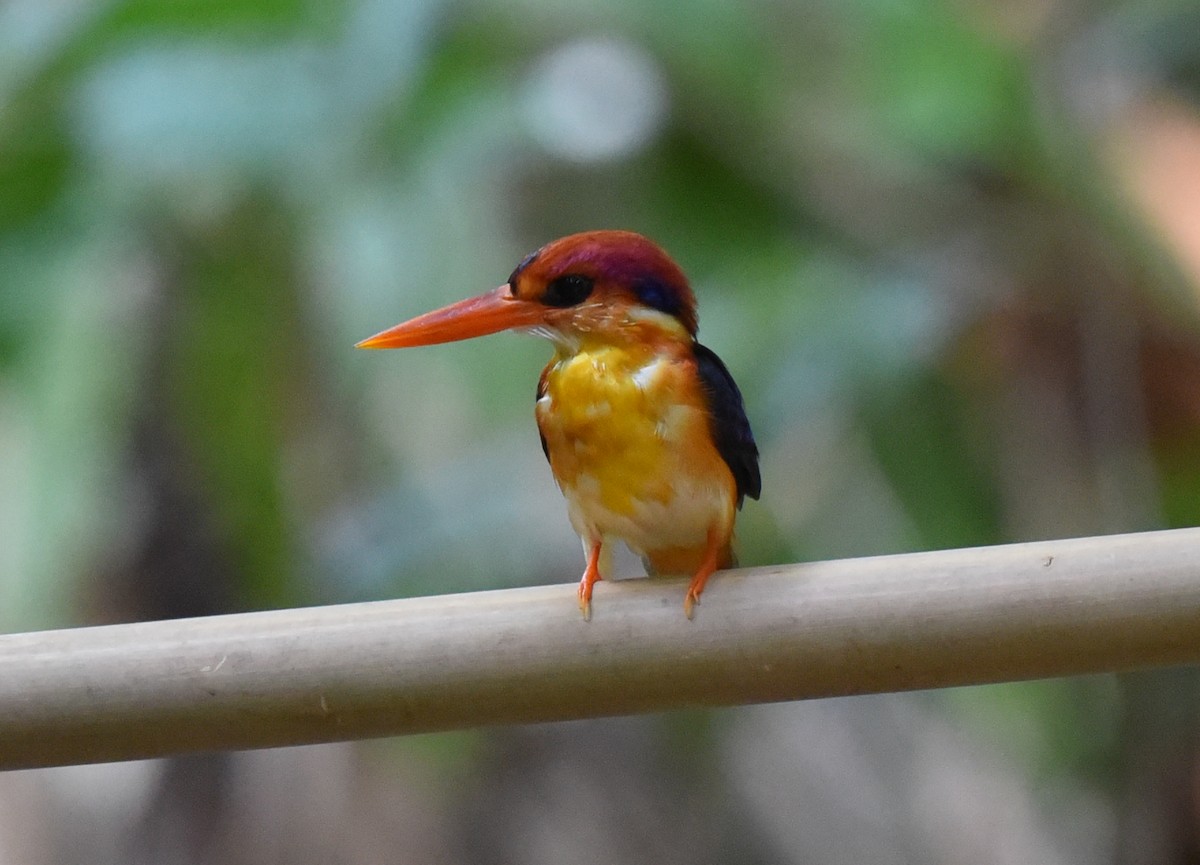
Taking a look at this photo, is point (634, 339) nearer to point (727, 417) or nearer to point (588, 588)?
point (727, 417)

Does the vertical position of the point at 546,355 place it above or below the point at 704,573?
below

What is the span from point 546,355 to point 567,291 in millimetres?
753

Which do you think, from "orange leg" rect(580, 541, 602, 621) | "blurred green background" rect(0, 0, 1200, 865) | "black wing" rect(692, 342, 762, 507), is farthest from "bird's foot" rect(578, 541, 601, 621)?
"blurred green background" rect(0, 0, 1200, 865)

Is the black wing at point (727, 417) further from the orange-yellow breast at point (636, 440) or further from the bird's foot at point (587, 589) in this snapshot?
the bird's foot at point (587, 589)

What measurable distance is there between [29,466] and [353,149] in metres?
0.55

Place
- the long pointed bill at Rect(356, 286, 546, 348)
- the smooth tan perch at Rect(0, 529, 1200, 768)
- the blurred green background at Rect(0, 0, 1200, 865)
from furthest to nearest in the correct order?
the blurred green background at Rect(0, 0, 1200, 865) < the long pointed bill at Rect(356, 286, 546, 348) < the smooth tan perch at Rect(0, 529, 1200, 768)

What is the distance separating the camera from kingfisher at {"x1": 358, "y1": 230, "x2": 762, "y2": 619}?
91 cm

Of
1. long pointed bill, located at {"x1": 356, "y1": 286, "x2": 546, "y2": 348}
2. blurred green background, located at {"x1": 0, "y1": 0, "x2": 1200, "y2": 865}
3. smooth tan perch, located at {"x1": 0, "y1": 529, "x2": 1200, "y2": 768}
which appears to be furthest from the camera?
blurred green background, located at {"x1": 0, "y1": 0, "x2": 1200, "y2": 865}

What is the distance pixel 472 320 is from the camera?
0.90 metres

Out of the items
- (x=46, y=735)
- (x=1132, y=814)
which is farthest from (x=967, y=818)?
(x=46, y=735)

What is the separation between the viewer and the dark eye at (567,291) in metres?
0.91

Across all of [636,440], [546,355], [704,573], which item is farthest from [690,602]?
[546,355]

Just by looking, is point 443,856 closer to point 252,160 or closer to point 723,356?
point 723,356

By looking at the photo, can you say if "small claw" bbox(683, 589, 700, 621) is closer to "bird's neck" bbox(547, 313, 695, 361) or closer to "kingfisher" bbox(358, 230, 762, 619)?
"kingfisher" bbox(358, 230, 762, 619)
